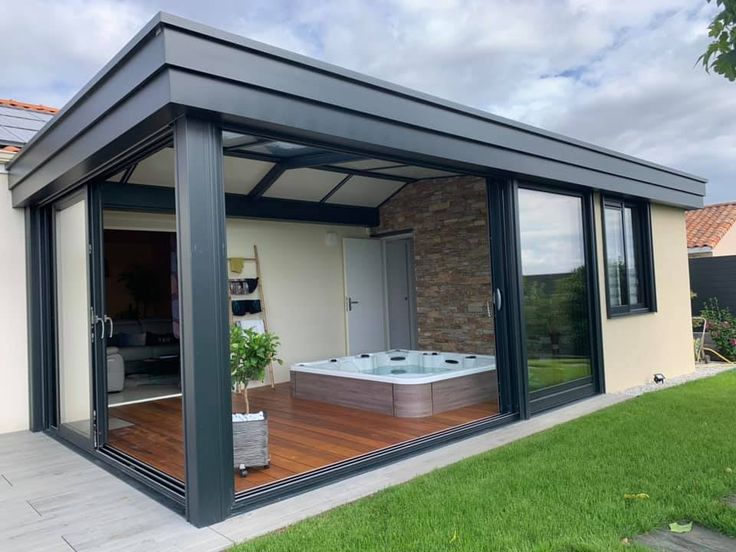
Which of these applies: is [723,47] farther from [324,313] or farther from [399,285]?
[399,285]

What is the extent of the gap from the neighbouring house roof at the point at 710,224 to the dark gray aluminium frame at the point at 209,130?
34.6 feet

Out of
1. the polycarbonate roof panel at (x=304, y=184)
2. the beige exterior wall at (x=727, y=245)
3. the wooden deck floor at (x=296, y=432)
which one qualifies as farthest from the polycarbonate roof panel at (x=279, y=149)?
the beige exterior wall at (x=727, y=245)

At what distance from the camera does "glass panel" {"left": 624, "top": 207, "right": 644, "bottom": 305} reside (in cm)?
708

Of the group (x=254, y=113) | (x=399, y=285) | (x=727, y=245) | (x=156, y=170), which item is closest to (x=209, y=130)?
(x=254, y=113)

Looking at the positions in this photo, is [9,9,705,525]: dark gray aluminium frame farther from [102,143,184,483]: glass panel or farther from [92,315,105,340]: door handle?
[92,315,105,340]: door handle

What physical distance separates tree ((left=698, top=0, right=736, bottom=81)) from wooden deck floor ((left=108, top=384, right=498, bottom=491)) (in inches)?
127

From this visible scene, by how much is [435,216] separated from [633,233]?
2648 millimetres

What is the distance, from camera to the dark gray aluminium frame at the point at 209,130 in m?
2.94

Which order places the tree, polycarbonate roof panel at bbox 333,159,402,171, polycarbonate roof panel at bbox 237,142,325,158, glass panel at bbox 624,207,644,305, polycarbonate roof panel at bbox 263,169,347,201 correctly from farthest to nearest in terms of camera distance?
glass panel at bbox 624,207,644,305 < polycarbonate roof panel at bbox 263,169,347,201 < polycarbonate roof panel at bbox 333,159,402,171 < polycarbonate roof panel at bbox 237,142,325,158 < the tree

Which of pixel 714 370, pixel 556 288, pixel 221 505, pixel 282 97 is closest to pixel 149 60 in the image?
pixel 282 97

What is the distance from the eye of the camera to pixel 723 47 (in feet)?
6.79

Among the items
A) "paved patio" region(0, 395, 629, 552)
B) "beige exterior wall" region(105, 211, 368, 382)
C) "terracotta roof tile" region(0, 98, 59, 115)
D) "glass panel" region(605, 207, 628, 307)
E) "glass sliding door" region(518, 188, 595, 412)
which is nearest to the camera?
"paved patio" region(0, 395, 629, 552)

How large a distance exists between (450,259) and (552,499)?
4.95 meters

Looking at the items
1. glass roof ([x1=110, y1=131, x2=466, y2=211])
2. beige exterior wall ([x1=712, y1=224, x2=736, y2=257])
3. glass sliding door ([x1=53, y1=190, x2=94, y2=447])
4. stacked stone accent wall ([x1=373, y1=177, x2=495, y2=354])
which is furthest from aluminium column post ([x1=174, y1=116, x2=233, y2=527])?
beige exterior wall ([x1=712, y1=224, x2=736, y2=257])
